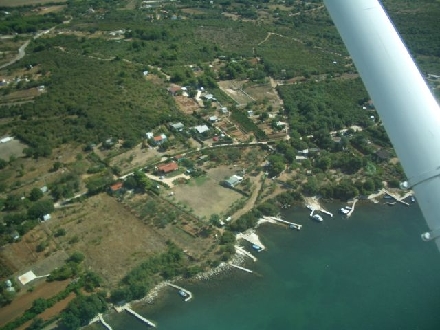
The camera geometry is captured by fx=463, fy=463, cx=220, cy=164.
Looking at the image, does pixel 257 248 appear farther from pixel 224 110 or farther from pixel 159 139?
pixel 224 110

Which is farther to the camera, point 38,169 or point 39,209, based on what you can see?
point 38,169

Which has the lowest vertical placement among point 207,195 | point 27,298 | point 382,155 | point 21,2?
point 27,298

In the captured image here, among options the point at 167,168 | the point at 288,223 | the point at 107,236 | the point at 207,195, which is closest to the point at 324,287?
the point at 288,223

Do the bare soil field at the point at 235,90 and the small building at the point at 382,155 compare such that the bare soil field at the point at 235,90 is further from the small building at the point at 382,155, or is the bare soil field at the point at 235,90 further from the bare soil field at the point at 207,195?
the small building at the point at 382,155

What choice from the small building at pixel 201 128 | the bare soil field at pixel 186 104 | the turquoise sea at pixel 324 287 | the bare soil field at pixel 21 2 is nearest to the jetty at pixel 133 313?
the turquoise sea at pixel 324 287

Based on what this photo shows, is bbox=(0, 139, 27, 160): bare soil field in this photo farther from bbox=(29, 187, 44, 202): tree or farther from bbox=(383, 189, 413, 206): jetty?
bbox=(383, 189, 413, 206): jetty

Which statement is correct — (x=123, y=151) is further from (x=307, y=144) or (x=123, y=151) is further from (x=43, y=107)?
(x=307, y=144)
